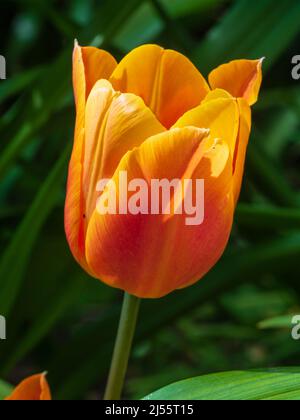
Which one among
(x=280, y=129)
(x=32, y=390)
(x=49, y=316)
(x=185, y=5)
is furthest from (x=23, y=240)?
(x=280, y=129)

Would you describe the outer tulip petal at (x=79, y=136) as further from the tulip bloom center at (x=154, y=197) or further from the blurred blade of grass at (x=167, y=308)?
the blurred blade of grass at (x=167, y=308)

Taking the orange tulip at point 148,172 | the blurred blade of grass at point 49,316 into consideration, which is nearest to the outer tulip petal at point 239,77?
the orange tulip at point 148,172

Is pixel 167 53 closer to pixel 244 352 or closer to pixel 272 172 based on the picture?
pixel 272 172

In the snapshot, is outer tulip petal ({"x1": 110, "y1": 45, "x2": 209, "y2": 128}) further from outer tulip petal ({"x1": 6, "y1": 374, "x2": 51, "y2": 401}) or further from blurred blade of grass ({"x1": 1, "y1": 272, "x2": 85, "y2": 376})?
blurred blade of grass ({"x1": 1, "y1": 272, "x2": 85, "y2": 376})

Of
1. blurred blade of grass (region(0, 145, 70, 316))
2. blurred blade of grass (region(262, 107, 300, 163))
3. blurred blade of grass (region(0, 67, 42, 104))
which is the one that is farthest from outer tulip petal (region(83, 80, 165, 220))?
blurred blade of grass (region(262, 107, 300, 163))

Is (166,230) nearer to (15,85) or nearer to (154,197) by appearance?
(154,197)
